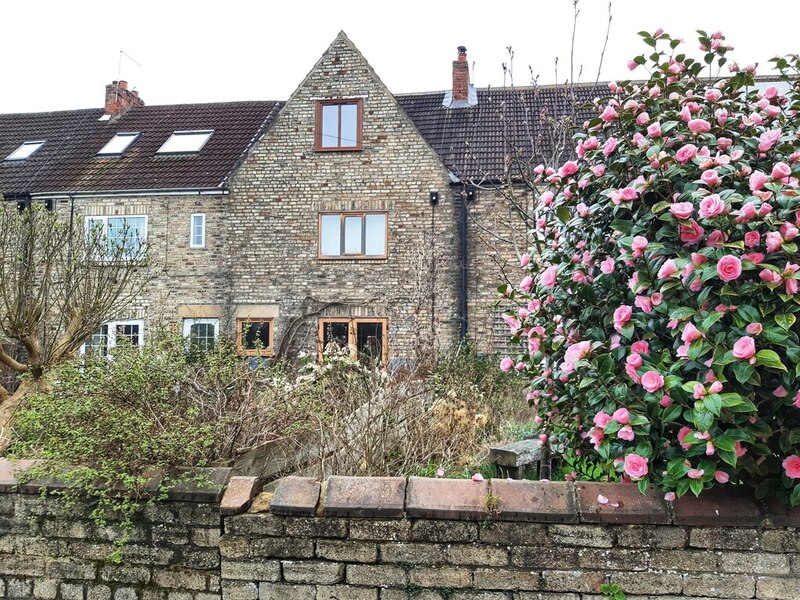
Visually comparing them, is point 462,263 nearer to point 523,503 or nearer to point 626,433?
point 523,503

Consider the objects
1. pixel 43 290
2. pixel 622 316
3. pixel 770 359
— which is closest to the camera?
pixel 770 359

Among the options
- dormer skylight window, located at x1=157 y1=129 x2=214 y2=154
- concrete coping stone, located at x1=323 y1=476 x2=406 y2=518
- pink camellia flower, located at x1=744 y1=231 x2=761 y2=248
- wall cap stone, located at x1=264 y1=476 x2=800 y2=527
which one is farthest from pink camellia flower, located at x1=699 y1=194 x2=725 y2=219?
dormer skylight window, located at x1=157 y1=129 x2=214 y2=154

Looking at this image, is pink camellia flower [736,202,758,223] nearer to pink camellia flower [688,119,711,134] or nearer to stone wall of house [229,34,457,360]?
pink camellia flower [688,119,711,134]

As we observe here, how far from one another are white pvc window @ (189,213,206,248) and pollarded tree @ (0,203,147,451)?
7.46m

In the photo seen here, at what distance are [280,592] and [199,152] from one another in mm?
16169

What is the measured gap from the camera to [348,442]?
482 centimetres

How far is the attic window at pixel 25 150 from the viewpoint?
62.4ft

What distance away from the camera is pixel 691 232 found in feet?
10.2

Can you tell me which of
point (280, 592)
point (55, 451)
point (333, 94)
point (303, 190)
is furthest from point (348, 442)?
point (333, 94)

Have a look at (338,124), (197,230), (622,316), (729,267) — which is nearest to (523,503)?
(622,316)

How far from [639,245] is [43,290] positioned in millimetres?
7022

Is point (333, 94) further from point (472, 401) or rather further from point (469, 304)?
point (472, 401)

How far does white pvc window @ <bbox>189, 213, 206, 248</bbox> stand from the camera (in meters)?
16.5

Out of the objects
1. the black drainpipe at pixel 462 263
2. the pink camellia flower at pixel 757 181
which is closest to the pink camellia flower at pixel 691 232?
the pink camellia flower at pixel 757 181
